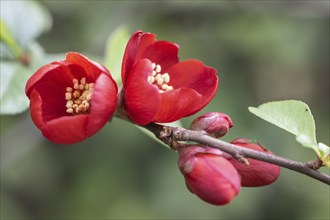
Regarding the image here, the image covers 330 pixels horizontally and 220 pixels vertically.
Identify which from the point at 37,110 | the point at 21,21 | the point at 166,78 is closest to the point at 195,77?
the point at 166,78

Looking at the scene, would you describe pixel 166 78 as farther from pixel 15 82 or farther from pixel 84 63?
pixel 15 82

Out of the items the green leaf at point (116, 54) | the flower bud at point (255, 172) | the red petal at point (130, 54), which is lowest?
the green leaf at point (116, 54)

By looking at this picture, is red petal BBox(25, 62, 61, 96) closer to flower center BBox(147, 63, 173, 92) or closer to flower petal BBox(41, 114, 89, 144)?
flower petal BBox(41, 114, 89, 144)

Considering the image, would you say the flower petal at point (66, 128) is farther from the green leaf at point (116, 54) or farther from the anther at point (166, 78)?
the green leaf at point (116, 54)

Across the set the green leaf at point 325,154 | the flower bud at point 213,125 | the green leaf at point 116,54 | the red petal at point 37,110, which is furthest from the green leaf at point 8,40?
the green leaf at point 325,154

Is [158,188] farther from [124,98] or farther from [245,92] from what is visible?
[124,98]

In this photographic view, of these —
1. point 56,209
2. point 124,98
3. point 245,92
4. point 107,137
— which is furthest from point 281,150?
point 124,98
